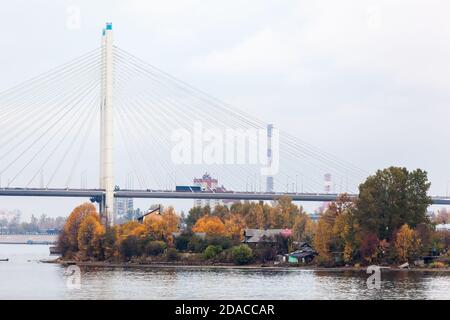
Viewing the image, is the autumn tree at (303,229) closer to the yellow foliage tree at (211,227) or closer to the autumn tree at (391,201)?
the yellow foliage tree at (211,227)

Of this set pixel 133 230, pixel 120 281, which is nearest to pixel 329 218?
pixel 133 230

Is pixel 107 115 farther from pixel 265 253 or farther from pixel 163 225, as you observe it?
pixel 265 253

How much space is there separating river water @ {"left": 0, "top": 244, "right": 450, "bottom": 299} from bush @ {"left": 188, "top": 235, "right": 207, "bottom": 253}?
667cm

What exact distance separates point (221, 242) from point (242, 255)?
2.50 metres

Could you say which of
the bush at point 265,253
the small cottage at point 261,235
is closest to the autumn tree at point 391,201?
the bush at point 265,253

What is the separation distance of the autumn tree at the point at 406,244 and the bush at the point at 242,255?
22.4 ft

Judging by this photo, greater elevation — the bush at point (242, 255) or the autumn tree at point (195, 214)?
the autumn tree at point (195, 214)

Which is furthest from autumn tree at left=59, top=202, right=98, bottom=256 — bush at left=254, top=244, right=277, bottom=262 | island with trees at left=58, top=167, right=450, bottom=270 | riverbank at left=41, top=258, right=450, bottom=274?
bush at left=254, top=244, right=277, bottom=262

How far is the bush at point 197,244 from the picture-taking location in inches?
1975

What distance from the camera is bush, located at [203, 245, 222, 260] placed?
48.7 meters
